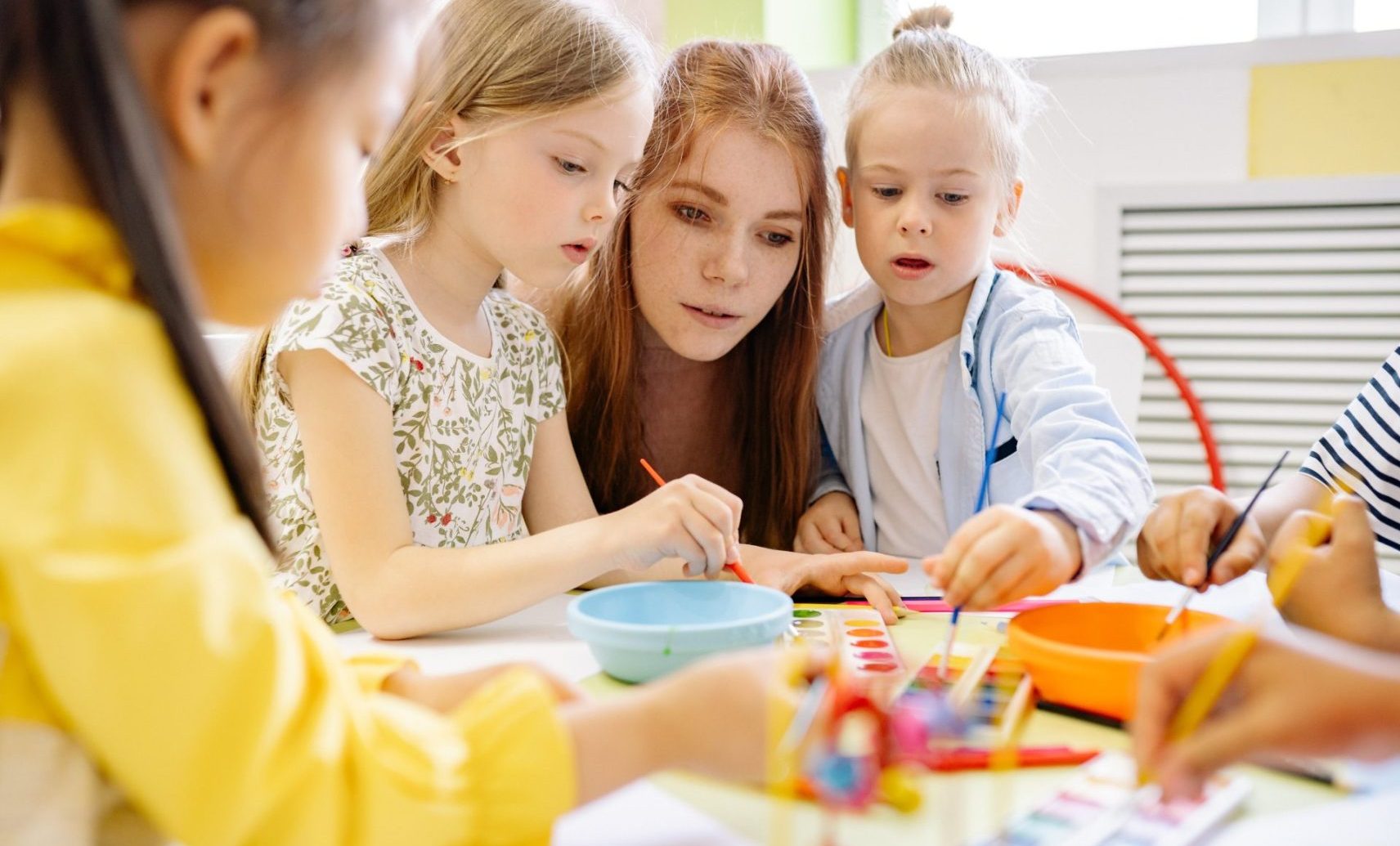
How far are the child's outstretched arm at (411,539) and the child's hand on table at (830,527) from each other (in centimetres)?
35

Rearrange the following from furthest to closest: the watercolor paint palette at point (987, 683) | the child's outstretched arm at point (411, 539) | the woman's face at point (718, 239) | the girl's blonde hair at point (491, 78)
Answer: the woman's face at point (718, 239)
the girl's blonde hair at point (491, 78)
the child's outstretched arm at point (411, 539)
the watercolor paint palette at point (987, 683)

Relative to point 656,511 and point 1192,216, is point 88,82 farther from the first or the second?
point 1192,216

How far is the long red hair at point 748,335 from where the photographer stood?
4.16ft

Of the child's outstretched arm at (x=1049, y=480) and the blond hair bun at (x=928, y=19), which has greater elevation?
the blond hair bun at (x=928, y=19)

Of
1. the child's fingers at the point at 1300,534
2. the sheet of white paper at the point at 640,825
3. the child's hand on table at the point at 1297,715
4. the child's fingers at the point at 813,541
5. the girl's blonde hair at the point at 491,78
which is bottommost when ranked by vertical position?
the child's fingers at the point at 813,541

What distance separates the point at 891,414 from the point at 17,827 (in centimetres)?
105

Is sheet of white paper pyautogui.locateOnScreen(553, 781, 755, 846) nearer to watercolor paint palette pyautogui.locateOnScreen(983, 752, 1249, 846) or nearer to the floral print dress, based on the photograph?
watercolor paint palette pyautogui.locateOnScreen(983, 752, 1249, 846)

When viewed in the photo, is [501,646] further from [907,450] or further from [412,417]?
[907,450]

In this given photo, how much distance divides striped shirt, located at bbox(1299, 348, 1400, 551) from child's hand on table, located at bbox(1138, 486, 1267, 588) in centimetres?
25

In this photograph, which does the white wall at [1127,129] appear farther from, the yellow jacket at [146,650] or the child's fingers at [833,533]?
the yellow jacket at [146,650]

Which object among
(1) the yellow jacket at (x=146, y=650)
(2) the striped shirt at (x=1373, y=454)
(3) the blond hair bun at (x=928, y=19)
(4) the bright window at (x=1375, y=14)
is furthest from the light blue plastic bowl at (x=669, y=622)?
(4) the bright window at (x=1375, y=14)

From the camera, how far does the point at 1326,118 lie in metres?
2.02

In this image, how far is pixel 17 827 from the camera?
0.43 meters

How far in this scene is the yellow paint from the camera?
1.99 meters
